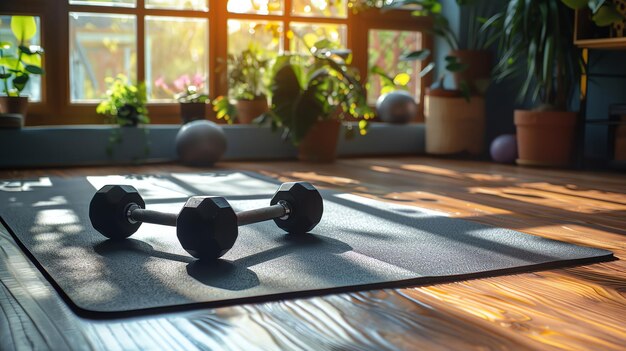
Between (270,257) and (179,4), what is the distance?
3648 mm

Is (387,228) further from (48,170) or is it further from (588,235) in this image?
(48,170)

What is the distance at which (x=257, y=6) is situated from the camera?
5363 millimetres

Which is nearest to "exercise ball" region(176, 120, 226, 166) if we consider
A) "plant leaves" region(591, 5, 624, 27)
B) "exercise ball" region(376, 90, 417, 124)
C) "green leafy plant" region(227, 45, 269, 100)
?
"green leafy plant" region(227, 45, 269, 100)

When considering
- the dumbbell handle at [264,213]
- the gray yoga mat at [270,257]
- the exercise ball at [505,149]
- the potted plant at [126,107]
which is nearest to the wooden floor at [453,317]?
the gray yoga mat at [270,257]

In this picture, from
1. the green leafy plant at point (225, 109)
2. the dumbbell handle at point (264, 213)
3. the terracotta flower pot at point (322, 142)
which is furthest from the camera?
the green leafy plant at point (225, 109)

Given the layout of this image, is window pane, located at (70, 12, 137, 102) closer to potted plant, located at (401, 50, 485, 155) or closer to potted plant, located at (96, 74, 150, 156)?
potted plant, located at (96, 74, 150, 156)

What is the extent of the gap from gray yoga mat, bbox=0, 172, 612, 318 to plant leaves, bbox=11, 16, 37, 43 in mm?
2101

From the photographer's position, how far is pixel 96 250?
185cm

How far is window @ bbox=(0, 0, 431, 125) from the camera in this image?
189 inches

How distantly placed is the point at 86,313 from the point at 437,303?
2.07 ft

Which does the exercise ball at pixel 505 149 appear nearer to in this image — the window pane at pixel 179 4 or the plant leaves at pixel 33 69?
the window pane at pixel 179 4

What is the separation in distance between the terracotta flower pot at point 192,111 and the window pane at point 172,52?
0.88 feet

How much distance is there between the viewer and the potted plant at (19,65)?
13.9 feet

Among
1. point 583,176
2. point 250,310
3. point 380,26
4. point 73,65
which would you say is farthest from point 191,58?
point 250,310
